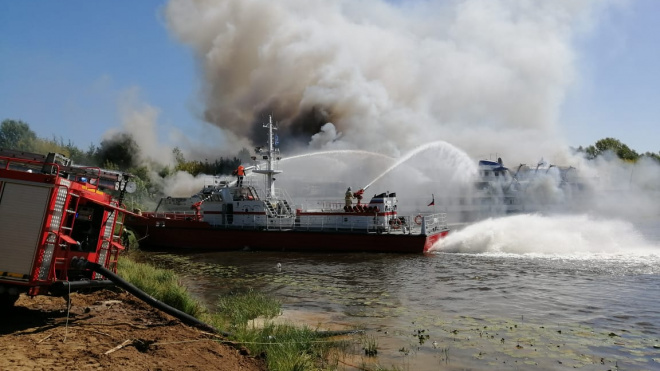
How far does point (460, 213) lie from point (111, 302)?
51.7 m

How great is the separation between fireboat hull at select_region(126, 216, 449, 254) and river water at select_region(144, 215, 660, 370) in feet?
3.54

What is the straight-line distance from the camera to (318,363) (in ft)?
24.8

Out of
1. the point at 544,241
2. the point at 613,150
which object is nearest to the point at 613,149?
the point at 613,150

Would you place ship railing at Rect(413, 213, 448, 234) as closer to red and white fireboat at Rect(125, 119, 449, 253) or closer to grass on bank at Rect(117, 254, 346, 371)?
red and white fireboat at Rect(125, 119, 449, 253)

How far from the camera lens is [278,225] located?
2834cm

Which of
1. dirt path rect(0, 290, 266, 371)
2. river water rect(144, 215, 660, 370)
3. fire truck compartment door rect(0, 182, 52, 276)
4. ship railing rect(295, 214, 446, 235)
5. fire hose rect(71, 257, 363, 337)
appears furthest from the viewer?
ship railing rect(295, 214, 446, 235)

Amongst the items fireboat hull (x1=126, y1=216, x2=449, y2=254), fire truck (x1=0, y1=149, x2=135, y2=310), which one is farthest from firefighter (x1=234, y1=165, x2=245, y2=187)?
fire truck (x1=0, y1=149, x2=135, y2=310)

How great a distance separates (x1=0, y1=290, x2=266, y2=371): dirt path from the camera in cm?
621

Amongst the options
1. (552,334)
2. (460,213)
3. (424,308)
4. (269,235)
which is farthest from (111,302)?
(460,213)

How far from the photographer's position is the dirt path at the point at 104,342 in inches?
245

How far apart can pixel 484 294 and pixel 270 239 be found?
1609 cm

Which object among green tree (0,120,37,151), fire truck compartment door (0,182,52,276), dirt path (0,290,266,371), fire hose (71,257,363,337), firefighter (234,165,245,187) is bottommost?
dirt path (0,290,266,371)

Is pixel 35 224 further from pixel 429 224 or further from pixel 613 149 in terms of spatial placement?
pixel 613 149

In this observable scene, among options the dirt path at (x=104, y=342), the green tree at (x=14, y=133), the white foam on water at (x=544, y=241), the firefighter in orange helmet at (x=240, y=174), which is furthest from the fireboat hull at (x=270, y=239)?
the green tree at (x=14, y=133)
